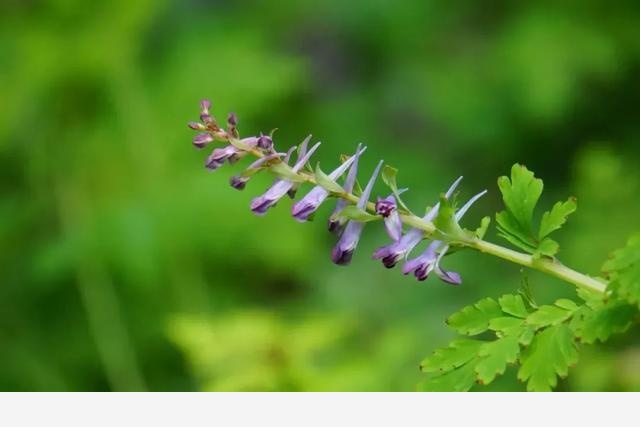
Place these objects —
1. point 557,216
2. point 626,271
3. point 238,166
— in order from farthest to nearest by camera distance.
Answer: point 238,166 → point 557,216 → point 626,271

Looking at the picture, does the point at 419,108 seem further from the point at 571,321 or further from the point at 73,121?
the point at 571,321

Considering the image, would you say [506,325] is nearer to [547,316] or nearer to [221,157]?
[547,316]

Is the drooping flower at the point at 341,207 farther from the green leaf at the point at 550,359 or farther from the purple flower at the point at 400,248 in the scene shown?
the green leaf at the point at 550,359

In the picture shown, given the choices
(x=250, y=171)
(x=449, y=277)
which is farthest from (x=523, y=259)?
(x=250, y=171)

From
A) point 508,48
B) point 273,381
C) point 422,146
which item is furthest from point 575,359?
point 422,146

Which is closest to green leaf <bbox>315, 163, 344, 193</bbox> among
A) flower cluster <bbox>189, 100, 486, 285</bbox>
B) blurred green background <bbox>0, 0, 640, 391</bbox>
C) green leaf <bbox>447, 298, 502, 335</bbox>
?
flower cluster <bbox>189, 100, 486, 285</bbox>

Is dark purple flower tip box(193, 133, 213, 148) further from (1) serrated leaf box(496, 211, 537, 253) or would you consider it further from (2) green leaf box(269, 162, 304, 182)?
(1) serrated leaf box(496, 211, 537, 253)
